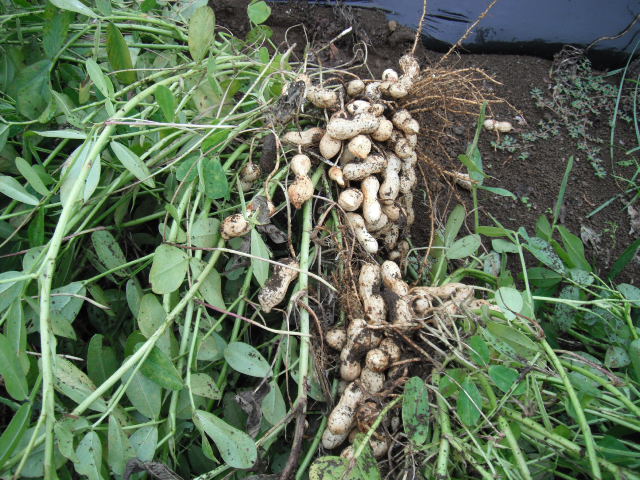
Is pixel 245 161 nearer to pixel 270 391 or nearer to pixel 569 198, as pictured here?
pixel 270 391

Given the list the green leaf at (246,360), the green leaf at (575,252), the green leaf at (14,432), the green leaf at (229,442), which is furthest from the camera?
the green leaf at (575,252)

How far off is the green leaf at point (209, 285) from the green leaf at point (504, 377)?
1.51 ft

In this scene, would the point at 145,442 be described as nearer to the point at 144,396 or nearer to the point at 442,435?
the point at 144,396

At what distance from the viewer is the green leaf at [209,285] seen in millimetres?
877

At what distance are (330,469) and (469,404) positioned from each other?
0.23 m

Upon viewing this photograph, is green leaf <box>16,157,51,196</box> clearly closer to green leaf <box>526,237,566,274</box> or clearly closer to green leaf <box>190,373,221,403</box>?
green leaf <box>190,373,221,403</box>

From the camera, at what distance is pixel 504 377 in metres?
0.75

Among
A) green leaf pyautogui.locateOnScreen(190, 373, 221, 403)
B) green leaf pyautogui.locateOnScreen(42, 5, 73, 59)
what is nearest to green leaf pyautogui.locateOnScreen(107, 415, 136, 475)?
green leaf pyautogui.locateOnScreen(190, 373, 221, 403)

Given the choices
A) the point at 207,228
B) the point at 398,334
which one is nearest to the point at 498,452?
the point at 398,334

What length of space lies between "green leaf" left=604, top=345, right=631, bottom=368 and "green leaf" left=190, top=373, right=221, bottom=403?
720mm

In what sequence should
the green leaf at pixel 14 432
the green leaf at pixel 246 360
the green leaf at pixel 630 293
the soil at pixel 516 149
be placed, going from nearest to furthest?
the green leaf at pixel 14 432 → the green leaf at pixel 246 360 → the green leaf at pixel 630 293 → the soil at pixel 516 149

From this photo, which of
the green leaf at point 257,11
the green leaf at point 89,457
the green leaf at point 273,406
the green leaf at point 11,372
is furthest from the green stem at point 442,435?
the green leaf at point 257,11

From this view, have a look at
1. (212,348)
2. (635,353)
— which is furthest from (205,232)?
(635,353)

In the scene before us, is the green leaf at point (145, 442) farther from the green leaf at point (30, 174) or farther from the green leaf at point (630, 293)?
the green leaf at point (630, 293)
